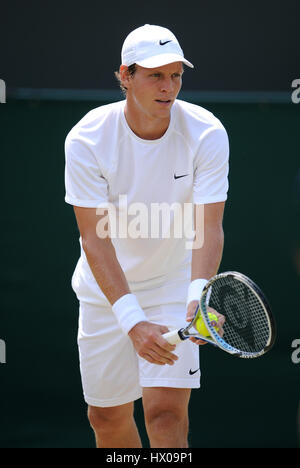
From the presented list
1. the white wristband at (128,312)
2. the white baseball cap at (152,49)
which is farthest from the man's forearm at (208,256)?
the white baseball cap at (152,49)

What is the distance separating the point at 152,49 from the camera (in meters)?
3.25

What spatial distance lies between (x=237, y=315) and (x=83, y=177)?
694 millimetres

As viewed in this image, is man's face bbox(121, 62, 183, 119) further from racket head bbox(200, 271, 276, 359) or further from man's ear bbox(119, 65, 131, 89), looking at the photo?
racket head bbox(200, 271, 276, 359)

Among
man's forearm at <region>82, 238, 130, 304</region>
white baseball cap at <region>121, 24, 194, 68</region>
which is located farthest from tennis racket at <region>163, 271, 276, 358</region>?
white baseball cap at <region>121, 24, 194, 68</region>

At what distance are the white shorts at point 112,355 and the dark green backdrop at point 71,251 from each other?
752 mm

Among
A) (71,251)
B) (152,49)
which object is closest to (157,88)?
(152,49)

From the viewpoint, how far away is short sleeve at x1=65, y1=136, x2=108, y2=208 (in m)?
3.32

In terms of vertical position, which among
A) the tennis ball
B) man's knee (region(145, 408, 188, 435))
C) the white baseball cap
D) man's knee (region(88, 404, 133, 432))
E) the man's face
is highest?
the white baseball cap

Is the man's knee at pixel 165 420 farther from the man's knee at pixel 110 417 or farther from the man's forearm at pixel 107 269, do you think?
the man's forearm at pixel 107 269

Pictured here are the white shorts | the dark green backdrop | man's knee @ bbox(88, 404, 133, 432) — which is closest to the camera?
the white shorts

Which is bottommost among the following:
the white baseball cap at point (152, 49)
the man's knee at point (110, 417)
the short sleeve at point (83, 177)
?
the man's knee at point (110, 417)

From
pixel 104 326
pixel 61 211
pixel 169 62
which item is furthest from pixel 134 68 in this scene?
pixel 61 211

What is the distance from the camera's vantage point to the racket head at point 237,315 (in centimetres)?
305

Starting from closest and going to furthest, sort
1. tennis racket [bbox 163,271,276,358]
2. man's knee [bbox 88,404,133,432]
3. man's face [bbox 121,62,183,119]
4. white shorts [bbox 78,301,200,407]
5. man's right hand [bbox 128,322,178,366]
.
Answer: tennis racket [bbox 163,271,276,358] < man's right hand [bbox 128,322,178,366] < man's face [bbox 121,62,183,119] < white shorts [bbox 78,301,200,407] < man's knee [bbox 88,404,133,432]
